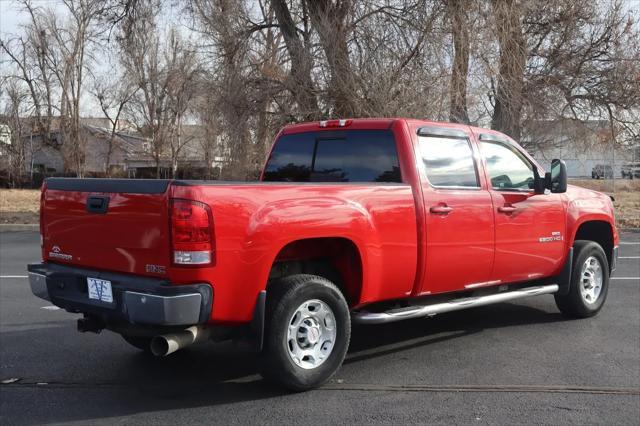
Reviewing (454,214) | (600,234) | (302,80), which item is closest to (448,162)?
(454,214)

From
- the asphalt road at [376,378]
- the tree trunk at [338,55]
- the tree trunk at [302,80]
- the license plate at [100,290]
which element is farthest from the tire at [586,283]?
the tree trunk at [302,80]

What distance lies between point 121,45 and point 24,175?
3750 cm

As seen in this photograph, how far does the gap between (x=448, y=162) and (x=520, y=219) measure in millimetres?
998

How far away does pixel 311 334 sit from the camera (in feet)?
16.1

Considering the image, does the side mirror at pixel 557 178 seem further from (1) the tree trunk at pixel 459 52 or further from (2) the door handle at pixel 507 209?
(1) the tree trunk at pixel 459 52

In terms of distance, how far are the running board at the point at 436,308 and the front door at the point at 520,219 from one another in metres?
0.15

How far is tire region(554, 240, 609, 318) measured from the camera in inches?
279

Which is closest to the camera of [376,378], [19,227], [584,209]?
[376,378]

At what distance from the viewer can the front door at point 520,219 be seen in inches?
246

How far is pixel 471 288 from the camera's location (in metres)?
6.12

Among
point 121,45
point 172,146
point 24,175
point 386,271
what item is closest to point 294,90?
point 121,45

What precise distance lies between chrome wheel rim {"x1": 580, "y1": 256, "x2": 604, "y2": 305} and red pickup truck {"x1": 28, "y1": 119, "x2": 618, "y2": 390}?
9 cm

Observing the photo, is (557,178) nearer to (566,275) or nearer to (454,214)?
(566,275)

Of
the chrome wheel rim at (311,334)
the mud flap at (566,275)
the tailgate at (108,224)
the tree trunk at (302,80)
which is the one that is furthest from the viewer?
the tree trunk at (302,80)
